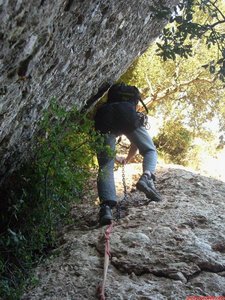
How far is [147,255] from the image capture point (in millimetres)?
3895

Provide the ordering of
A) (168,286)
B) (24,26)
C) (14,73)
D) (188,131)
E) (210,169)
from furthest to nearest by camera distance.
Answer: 1. (188,131)
2. (210,169)
3. (168,286)
4. (14,73)
5. (24,26)

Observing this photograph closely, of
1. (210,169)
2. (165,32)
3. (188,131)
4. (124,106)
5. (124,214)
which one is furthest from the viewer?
(188,131)

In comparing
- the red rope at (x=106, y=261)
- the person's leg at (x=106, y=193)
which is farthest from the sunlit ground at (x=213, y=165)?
the red rope at (x=106, y=261)

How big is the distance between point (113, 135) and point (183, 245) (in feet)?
6.71

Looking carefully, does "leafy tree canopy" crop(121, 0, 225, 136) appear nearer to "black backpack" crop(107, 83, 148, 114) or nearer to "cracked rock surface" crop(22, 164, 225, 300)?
"black backpack" crop(107, 83, 148, 114)

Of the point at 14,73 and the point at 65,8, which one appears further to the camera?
the point at 65,8

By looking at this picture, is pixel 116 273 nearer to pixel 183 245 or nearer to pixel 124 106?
pixel 183 245

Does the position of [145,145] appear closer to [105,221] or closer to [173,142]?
[105,221]

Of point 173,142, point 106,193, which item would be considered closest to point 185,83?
point 173,142

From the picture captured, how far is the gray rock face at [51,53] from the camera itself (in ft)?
8.55

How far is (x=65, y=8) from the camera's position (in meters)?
3.07

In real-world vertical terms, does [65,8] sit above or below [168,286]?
above

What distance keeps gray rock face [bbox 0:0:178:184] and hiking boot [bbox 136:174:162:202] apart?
4.68 ft

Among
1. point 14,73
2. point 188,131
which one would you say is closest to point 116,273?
point 14,73
